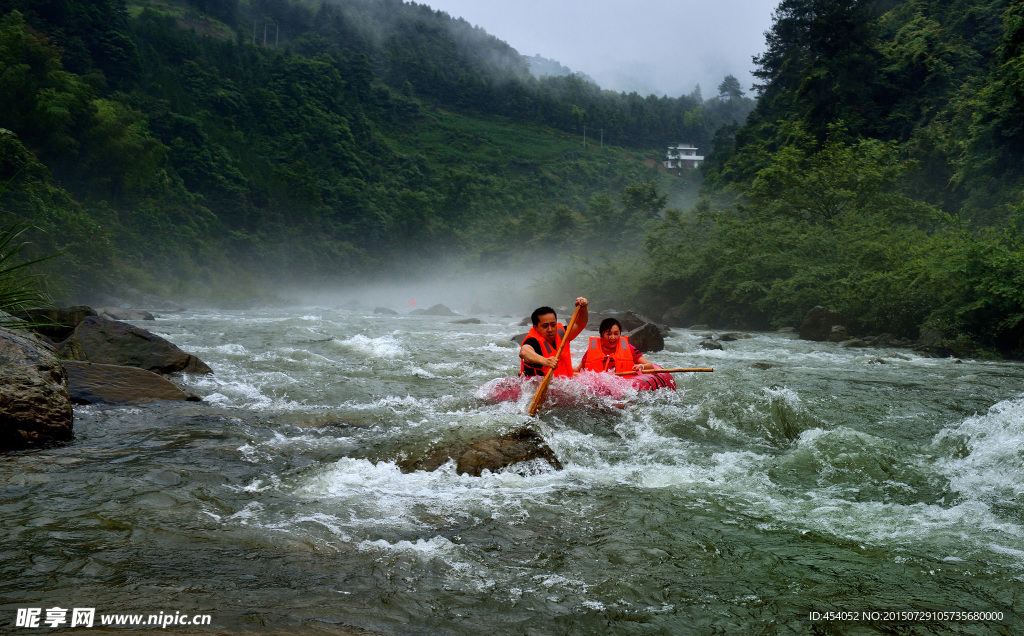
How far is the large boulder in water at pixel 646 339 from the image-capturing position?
45.2 feet

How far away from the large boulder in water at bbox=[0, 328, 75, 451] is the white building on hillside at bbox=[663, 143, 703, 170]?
97929 mm

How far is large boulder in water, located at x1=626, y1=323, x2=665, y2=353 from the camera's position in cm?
1377

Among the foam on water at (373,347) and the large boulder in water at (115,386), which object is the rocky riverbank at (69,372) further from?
the foam on water at (373,347)

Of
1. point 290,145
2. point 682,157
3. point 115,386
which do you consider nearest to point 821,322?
point 115,386

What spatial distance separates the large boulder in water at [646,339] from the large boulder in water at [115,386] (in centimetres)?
844

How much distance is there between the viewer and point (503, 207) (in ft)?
266

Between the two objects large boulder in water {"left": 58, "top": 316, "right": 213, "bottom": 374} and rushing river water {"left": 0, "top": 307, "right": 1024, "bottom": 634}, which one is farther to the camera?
large boulder in water {"left": 58, "top": 316, "right": 213, "bottom": 374}

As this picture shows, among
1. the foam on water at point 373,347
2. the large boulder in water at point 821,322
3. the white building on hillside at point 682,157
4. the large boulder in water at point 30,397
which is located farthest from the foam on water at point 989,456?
the white building on hillside at point 682,157

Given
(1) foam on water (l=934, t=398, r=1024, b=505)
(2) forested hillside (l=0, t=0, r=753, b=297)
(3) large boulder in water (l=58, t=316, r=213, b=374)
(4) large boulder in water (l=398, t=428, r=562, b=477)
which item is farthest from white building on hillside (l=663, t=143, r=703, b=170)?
(4) large boulder in water (l=398, t=428, r=562, b=477)

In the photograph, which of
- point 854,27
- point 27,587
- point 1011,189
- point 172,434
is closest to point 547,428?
point 172,434

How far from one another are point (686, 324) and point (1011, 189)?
10.8m

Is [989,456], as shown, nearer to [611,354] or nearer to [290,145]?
[611,354]

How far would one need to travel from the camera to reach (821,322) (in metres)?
17.6

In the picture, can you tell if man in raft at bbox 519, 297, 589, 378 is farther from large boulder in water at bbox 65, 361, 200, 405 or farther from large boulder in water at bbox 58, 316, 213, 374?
large boulder in water at bbox 58, 316, 213, 374
